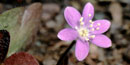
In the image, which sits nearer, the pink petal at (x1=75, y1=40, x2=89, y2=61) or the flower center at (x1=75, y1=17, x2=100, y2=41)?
the pink petal at (x1=75, y1=40, x2=89, y2=61)

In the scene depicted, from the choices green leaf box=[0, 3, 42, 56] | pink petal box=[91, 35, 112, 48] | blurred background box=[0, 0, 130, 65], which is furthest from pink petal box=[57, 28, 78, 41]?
blurred background box=[0, 0, 130, 65]

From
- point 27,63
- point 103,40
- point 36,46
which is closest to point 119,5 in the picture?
point 36,46

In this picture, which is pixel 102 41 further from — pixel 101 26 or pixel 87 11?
pixel 87 11

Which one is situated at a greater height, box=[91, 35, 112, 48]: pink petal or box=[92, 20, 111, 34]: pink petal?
box=[92, 20, 111, 34]: pink petal

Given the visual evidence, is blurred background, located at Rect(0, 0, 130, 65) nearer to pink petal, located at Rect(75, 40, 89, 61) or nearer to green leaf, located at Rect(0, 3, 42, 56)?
green leaf, located at Rect(0, 3, 42, 56)

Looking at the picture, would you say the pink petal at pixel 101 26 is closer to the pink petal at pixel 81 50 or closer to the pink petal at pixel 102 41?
the pink petal at pixel 102 41

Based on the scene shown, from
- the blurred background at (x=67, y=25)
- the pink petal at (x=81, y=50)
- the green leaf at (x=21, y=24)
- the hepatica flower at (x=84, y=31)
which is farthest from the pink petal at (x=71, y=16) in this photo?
the blurred background at (x=67, y=25)
